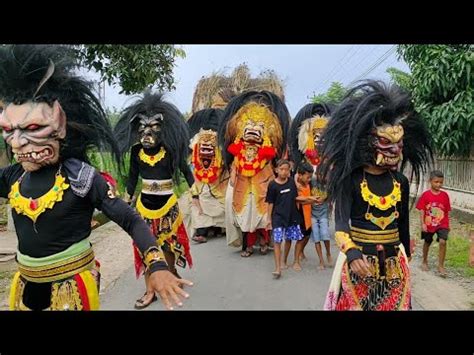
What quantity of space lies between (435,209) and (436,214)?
0.07 m

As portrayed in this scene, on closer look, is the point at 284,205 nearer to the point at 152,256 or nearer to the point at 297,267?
the point at 297,267

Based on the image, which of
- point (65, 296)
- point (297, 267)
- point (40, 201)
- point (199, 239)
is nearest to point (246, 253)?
point (297, 267)

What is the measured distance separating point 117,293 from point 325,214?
2.93 m

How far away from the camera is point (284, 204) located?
6.38 m

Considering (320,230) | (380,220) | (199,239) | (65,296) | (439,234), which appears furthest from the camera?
(199,239)

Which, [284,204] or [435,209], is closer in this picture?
[435,209]

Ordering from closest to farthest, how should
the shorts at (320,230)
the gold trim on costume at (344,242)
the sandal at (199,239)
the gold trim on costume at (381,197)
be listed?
the gold trim on costume at (344,242), the gold trim on costume at (381,197), the shorts at (320,230), the sandal at (199,239)

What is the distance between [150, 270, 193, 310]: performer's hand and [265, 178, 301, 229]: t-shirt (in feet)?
13.1

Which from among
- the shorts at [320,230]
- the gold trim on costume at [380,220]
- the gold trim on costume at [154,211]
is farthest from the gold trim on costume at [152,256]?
the shorts at [320,230]

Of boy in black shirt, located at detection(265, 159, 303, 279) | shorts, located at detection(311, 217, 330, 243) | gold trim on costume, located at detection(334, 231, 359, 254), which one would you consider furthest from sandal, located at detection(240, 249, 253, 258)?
gold trim on costume, located at detection(334, 231, 359, 254)

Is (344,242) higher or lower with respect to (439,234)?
higher

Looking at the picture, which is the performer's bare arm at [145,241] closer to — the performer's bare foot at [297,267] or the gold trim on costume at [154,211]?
the gold trim on costume at [154,211]

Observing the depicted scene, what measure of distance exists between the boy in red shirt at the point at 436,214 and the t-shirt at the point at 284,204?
5.45 feet

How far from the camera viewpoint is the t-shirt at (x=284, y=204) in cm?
634
